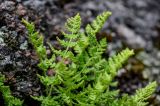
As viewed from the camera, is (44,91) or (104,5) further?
(104,5)

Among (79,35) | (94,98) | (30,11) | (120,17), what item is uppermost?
(120,17)

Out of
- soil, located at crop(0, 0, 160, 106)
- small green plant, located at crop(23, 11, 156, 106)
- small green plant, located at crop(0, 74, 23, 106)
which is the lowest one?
small green plant, located at crop(0, 74, 23, 106)

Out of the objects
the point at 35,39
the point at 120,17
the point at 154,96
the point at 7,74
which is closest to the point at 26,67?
the point at 7,74

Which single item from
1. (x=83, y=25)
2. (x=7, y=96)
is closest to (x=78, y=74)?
(x=7, y=96)

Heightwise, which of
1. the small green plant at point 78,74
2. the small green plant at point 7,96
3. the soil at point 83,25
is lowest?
the small green plant at point 7,96

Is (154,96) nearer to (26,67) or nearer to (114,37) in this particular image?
(114,37)

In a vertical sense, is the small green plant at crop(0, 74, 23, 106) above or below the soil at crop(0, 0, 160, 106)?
below

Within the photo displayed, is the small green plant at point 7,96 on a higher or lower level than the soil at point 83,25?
lower

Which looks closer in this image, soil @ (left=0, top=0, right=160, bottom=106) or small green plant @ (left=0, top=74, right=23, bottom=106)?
small green plant @ (left=0, top=74, right=23, bottom=106)
